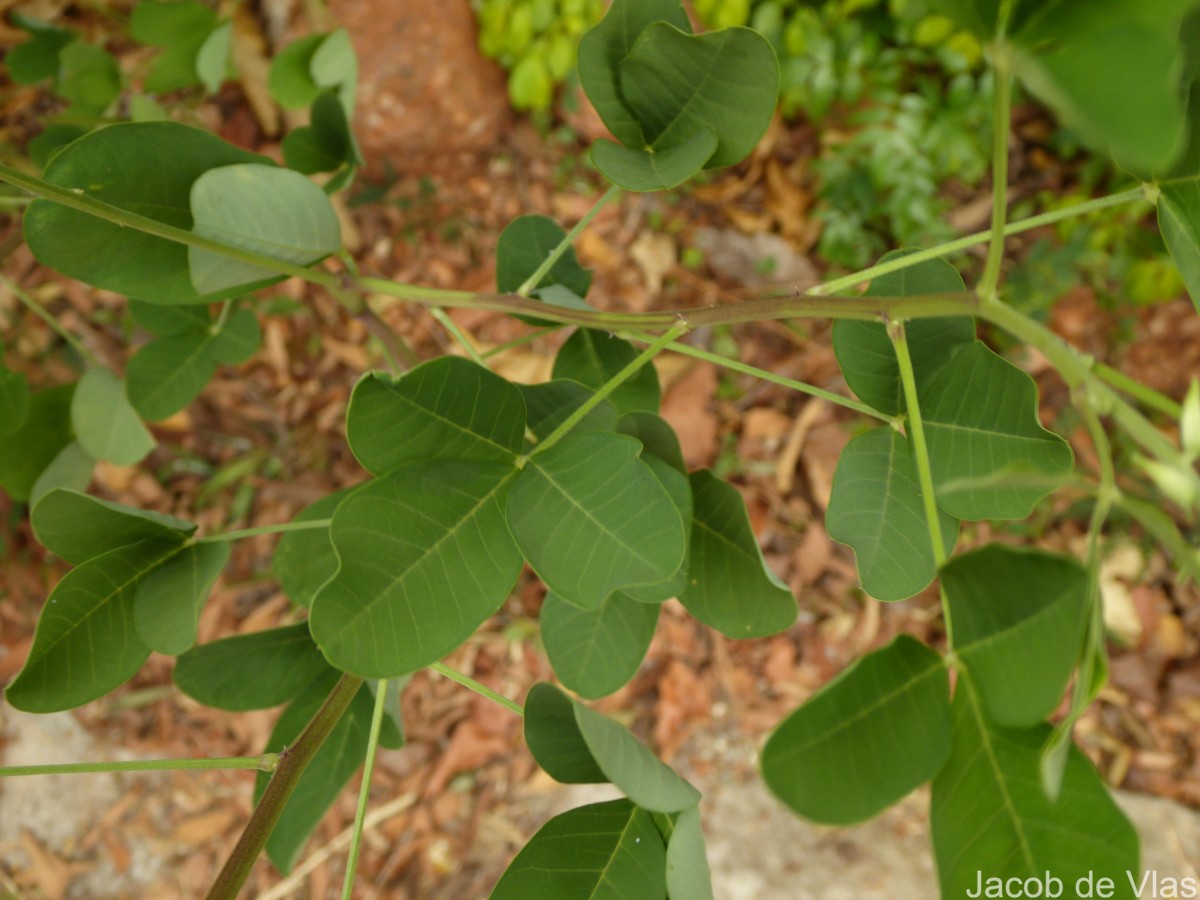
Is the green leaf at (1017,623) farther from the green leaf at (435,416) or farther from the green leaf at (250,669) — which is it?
the green leaf at (250,669)

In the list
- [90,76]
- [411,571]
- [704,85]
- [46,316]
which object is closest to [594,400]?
[411,571]

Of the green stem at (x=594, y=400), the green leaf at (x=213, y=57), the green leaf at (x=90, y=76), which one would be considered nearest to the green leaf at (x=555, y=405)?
the green stem at (x=594, y=400)

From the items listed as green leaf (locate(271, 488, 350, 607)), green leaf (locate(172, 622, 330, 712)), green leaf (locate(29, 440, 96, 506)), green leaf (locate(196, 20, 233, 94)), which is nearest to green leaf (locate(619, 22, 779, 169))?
green leaf (locate(271, 488, 350, 607))

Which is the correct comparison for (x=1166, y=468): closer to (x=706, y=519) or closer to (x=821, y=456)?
(x=706, y=519)

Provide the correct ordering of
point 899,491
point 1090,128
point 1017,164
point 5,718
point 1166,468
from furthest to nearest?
1. point 1017,164
2. point 5,718
3. point 899,491
4. point 1166,468
5. point 1090,128

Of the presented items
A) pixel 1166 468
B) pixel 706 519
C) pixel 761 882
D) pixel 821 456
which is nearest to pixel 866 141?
pixel 821 456

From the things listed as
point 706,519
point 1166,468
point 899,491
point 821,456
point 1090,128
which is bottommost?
point 821,456
